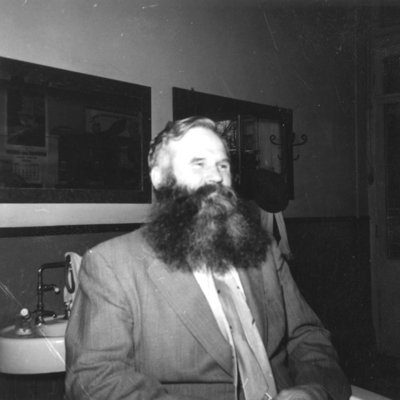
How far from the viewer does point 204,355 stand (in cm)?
122

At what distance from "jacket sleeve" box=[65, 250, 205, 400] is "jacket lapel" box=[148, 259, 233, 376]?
10cm

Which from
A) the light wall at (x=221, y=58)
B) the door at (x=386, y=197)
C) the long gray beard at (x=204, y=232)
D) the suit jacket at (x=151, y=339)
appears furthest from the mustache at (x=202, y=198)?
the door at (x=386, y=197)

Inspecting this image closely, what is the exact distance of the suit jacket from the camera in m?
1.15

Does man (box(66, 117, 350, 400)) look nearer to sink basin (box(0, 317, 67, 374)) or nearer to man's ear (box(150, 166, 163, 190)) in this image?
man's ear (box(150, 166, 163, 190))

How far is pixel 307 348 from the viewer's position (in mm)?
1377

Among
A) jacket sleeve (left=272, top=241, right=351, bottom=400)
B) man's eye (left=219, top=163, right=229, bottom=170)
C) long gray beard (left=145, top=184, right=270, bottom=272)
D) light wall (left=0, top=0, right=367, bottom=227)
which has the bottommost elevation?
jacket sleeve (left=272, top=241, right=351, bottom=400)

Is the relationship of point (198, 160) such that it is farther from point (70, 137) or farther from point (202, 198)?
point (70, 137)

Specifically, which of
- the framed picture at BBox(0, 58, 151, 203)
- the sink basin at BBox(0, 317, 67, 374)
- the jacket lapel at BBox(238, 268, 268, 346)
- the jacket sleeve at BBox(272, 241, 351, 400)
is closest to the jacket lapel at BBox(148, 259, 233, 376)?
the jacket lapel at BBox(238, 268, 268, 346)

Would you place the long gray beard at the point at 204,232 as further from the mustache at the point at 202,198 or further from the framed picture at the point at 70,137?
the framed picture at the point at 70,137

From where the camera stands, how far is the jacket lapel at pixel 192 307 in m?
1.21

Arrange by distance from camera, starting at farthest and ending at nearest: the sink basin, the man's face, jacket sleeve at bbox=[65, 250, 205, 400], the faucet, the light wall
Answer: the light wall
the faucet
the sink basin
the man's face
jacket sleeve at bbox=[65, 250, 205, 400]

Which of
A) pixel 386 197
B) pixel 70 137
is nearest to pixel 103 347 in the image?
pixel 70 137

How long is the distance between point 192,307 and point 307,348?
1.32 feet

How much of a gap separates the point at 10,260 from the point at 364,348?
3.02 metres
